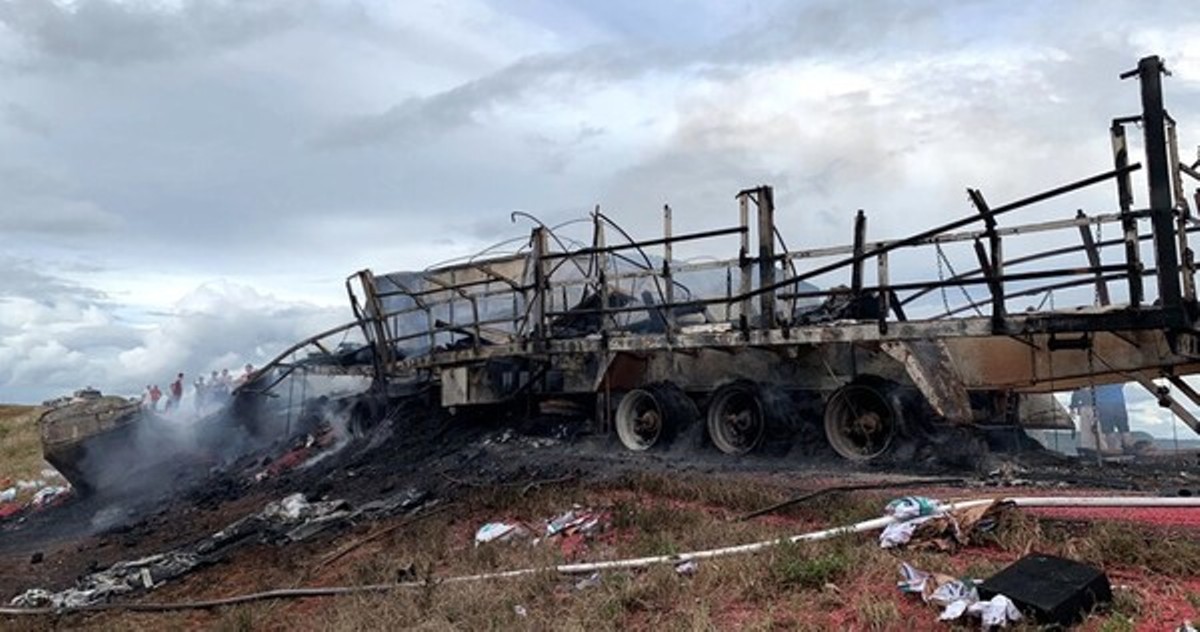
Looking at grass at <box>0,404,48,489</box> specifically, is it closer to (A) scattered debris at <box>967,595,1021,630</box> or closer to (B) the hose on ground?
(B) the hose on ground

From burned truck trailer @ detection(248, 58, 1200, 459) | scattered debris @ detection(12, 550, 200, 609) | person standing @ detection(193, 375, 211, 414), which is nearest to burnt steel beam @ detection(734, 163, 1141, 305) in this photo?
burned truck trailer @ detection(248, 58, 1200, 459)

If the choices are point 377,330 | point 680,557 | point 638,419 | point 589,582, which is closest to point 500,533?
point 589,582

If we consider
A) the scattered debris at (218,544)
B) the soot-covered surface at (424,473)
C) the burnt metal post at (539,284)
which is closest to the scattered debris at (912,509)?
the soot-covered surface at (424,473)

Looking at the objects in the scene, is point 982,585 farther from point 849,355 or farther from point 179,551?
point 179,551

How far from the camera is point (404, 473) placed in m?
11.5

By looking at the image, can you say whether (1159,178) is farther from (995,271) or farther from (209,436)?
(209,436)

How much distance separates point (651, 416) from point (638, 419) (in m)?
0.24

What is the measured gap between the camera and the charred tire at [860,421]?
9.16 meters

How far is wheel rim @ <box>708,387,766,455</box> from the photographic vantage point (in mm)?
10250

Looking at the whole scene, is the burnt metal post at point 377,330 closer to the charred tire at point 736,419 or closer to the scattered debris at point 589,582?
the charred tire at point 736,419

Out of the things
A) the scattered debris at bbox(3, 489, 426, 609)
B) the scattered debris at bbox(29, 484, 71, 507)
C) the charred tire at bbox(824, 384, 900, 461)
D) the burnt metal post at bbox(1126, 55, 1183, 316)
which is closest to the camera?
the burnt metal post at bbox(1126, 55, 1183, 316)

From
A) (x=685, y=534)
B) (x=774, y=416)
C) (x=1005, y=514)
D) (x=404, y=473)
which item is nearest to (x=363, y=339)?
(x=404, y=473)

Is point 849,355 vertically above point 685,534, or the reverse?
point 849,355

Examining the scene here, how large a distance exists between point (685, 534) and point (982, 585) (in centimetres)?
246
